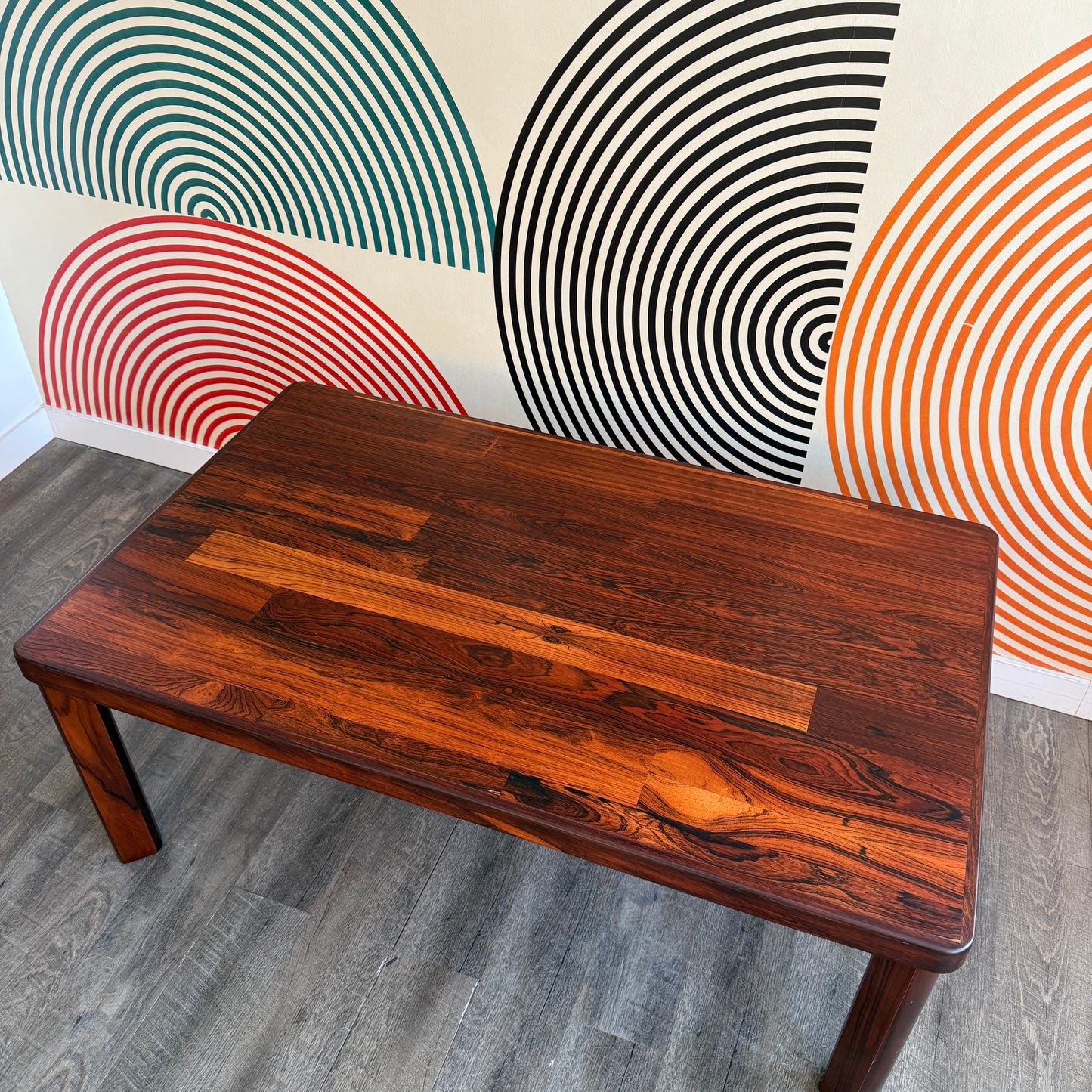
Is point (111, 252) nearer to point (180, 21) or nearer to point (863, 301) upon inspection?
point (180, 21)

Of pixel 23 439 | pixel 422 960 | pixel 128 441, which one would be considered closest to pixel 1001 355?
pixel 422 960

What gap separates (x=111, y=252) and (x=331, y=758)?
60.6 inches

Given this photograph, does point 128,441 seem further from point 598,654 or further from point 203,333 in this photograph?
point 598,654

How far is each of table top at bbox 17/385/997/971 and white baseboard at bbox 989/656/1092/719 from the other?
0.52m

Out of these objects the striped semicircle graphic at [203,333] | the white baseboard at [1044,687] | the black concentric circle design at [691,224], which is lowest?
the white baseboard at [1044,687]

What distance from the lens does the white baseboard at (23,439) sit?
252cm

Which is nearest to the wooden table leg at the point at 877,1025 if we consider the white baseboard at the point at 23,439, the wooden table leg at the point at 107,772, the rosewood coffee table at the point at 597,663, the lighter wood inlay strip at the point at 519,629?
the rosewood coffee table at the point at 597,663

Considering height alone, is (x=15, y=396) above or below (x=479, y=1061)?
above

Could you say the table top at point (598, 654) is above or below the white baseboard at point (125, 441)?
above

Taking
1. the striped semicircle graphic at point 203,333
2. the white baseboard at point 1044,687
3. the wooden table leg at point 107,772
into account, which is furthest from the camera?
the striped semicircle graphic at point 203,333

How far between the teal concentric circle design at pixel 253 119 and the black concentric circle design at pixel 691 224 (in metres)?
0.18

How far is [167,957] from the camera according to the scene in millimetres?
1545

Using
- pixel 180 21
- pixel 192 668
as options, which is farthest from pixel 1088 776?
pixel 180 21

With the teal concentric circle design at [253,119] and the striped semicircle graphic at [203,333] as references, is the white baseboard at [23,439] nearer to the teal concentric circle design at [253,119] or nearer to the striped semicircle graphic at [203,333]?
the striped semicircle graphic at [203,333]
